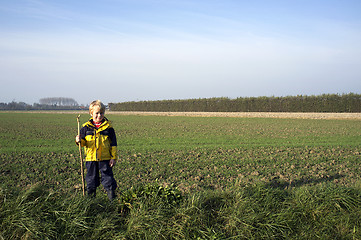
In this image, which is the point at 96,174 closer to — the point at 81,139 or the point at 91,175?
the point at 91,175

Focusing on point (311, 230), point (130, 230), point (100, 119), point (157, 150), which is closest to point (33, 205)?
point (130, 230)

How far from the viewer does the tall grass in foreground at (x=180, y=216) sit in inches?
140

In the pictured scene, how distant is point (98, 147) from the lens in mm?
5008

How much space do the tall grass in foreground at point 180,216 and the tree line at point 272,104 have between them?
44.8m

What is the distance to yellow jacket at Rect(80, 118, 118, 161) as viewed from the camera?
501 cm

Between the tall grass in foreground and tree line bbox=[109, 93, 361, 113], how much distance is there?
44832mm

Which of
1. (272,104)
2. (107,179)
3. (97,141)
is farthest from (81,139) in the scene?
(272,104)

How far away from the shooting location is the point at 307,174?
29.7 feet

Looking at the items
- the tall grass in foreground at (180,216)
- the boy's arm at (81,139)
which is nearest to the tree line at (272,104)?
the tall grass in foreground at (180,216)

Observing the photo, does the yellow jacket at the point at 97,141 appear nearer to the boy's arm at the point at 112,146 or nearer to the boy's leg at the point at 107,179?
the boy's arm at the point at 112,146

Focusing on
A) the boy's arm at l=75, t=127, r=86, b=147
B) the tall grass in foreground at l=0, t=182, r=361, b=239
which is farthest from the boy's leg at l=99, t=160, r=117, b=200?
the tall grass in foreground at l=0, t=182, r=361, b=239

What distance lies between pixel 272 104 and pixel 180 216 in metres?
49.9

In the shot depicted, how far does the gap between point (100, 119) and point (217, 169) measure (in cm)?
549

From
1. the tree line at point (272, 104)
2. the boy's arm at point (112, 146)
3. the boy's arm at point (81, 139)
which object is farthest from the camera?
the tree line at point (272, 104)
